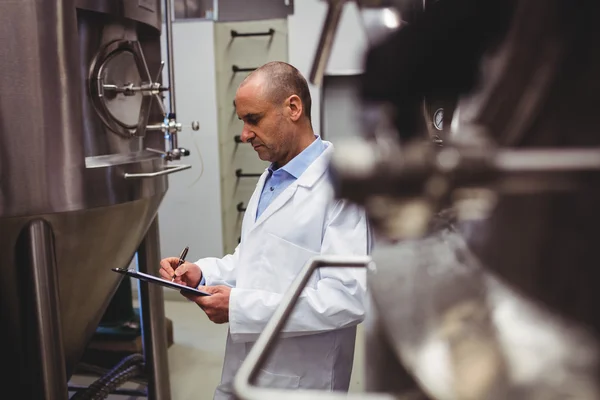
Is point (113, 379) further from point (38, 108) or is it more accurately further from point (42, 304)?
point (38, 108)

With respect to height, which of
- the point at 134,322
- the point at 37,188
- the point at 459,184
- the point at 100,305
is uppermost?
the point at 459,184

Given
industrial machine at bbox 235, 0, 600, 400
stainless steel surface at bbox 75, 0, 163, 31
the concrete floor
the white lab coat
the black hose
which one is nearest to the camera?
industrial machine at bbox 235, 0, 600, 400

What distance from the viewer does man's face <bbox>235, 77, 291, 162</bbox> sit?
1.28 m

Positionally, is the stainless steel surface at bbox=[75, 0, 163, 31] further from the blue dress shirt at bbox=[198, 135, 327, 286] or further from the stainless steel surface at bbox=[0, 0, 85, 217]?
the blue dress shirt at bbox=[198, 135, 327, 286]

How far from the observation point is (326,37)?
36 centimetres

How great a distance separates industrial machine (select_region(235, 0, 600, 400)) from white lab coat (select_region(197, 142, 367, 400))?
0.70 metres

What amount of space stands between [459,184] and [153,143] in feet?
5.43

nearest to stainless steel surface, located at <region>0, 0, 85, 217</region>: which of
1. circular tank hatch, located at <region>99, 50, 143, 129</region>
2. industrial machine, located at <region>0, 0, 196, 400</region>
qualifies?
industrial machine, located at <region>0, 0, 196, 400</region>

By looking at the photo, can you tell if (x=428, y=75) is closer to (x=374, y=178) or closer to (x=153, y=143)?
(x=374, y=178)

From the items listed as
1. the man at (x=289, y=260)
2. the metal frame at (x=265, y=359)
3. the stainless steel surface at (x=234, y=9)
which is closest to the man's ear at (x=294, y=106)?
the man at (x=289, y=260)

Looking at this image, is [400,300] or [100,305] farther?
[100,305]

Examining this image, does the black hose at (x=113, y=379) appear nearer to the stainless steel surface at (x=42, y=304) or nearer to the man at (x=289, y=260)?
the stainless steel surface at (x=42, y=304)

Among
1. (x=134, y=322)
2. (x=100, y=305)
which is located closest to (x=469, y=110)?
(x=100, y=305)

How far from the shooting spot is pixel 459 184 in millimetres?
255
